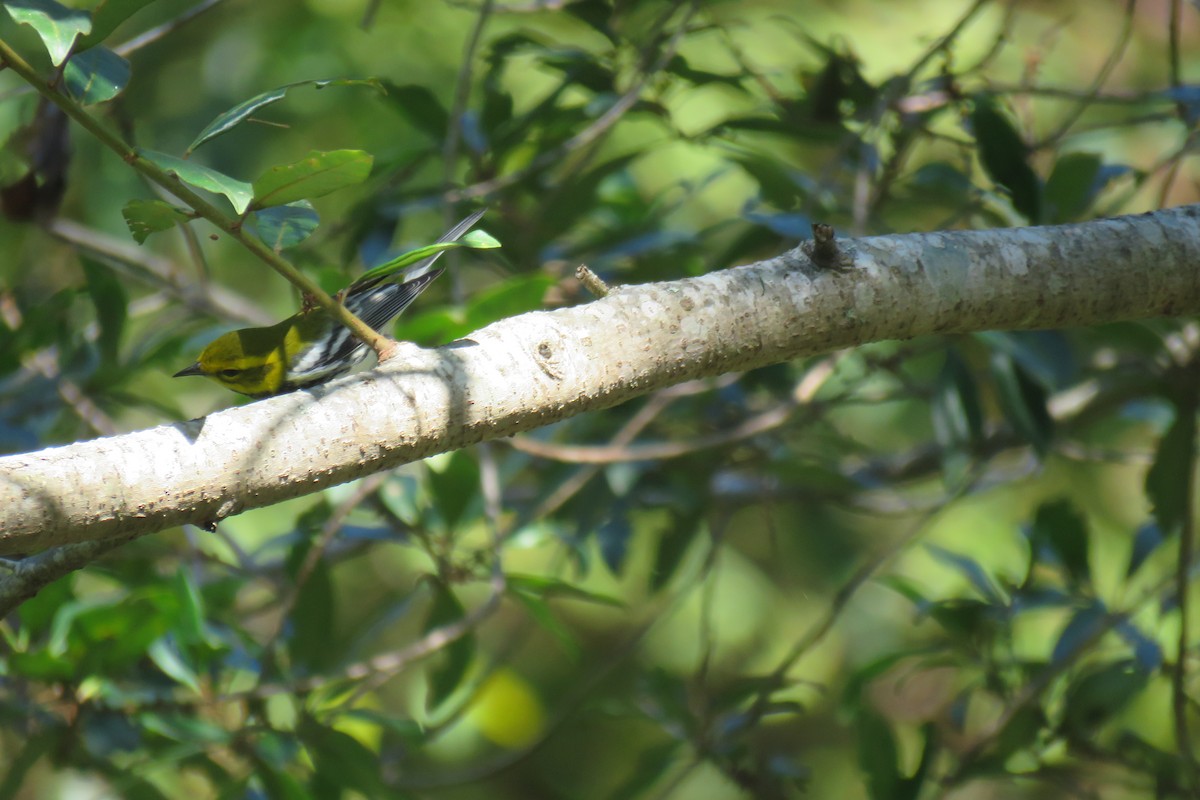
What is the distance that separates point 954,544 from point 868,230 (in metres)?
2.12

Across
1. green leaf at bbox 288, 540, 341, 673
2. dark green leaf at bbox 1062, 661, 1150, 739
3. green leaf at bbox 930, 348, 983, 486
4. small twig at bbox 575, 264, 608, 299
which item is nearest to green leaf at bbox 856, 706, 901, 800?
dark green leaf at bbox 1062, 661, 1150, 739

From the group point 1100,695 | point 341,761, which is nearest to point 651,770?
point 341,761

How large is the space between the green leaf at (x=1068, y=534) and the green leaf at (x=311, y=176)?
212 cm

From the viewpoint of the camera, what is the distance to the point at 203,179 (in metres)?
1.26

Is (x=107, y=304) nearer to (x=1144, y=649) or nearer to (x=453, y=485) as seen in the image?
(x=453, y=485)

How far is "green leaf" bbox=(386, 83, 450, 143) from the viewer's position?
9.32 ft

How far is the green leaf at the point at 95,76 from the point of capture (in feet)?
4.43

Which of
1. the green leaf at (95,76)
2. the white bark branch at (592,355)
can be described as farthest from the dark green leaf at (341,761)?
the green leaf at (95,76)

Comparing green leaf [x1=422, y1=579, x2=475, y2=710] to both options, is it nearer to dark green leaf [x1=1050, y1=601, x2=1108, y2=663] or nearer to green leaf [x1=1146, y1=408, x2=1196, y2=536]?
dark green leaf [x1=1050, y1=601, x2=1108, y2=663]

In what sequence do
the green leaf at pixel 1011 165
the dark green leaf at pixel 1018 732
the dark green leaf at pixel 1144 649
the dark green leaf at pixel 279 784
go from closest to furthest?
1. the dark green leaf at pixel 279 784
2. the green leaf at pixel 1011 165
3. the dark green leaf at pixel 1144 649
4. the dark green leaf at pixel 1018 732

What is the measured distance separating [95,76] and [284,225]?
0.29 m

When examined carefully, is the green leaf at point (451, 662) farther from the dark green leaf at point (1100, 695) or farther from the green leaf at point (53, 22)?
the green leaf at point (53, 22)

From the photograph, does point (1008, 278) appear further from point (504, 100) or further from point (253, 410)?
point (504, 100)

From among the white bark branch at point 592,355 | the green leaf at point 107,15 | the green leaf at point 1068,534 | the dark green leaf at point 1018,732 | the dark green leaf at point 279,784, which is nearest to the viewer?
the white bark branch at point 592,355
